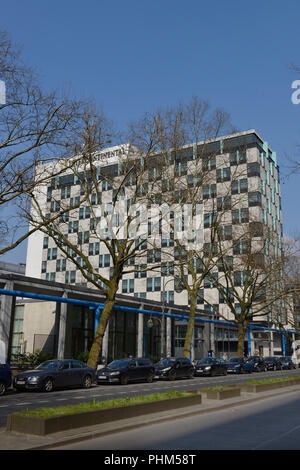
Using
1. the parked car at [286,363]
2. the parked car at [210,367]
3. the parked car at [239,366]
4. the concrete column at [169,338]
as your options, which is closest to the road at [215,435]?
the parked car at [210,367]

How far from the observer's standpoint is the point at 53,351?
36281mm

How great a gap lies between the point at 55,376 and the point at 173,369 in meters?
11.2

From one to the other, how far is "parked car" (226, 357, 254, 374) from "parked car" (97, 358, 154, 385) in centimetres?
1387

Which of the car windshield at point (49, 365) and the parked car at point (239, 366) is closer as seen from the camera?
the car windshield at point (49, 365)

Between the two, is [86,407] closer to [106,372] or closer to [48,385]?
[48,385]

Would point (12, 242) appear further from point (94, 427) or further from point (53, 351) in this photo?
point (53, 351)

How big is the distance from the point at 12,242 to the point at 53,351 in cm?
1802

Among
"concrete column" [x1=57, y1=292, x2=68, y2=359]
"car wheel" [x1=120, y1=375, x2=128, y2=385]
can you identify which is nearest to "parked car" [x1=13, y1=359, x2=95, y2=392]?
"car wheel" [x1=120, y1=375, x2=128, y2=385]

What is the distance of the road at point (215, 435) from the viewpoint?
8086 mm

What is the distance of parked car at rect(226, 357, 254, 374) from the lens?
3869 cm

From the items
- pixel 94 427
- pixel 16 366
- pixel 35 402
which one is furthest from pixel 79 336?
pixel 94 427

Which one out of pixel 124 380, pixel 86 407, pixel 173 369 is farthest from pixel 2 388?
pixel 173 369

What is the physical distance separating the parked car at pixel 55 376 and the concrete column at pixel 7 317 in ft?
26.8

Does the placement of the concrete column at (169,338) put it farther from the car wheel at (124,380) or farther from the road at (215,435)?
the road at (215,435)
